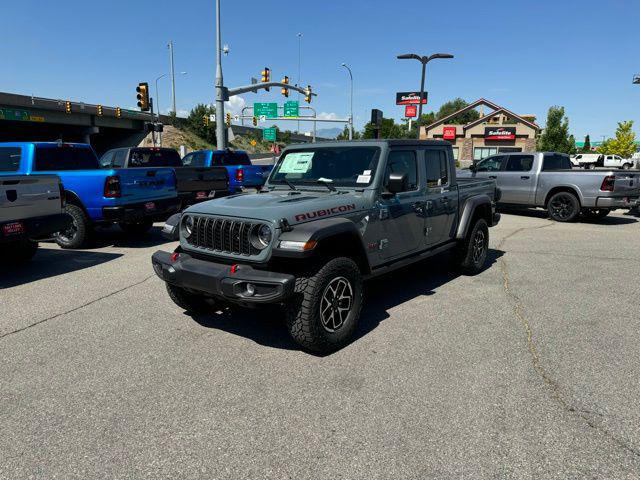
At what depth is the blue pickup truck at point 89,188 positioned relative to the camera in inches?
311

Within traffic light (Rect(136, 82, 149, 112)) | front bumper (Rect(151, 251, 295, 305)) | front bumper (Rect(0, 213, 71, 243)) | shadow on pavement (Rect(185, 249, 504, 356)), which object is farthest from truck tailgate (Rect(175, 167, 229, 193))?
traffic light (Rect(136, 82, 149, 112))

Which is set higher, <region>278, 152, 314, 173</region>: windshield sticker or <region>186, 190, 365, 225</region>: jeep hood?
<region>278, 152, 314, 173</region>: windshield sticker

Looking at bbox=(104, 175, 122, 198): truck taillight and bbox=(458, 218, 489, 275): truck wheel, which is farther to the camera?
bbox=(104, 175, 122, 198): truck taillight

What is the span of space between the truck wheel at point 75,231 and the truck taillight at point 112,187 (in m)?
0.72

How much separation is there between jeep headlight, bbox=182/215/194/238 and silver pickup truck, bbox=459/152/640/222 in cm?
916

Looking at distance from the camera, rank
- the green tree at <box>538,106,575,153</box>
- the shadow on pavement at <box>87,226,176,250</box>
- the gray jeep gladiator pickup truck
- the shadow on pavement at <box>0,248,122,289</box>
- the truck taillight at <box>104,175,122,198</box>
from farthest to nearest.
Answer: the green tree at <box>538,106,575,153</box>
the shadow on pavement at <box>87,226,176,250</box>
the truck taillight at <box>104,175,122,198</box>
the shadow on pavement at <box>0,248,122,289</box>
the gray jeep gladiator pickup truck

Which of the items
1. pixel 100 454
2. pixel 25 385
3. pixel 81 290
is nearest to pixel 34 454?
pixel 100 454

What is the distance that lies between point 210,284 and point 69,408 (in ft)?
4.24

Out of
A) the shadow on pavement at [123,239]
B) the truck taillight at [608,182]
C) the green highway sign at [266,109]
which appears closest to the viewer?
the shadow on pavement at [123,239]

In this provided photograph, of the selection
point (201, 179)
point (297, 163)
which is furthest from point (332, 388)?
point (201, 179)

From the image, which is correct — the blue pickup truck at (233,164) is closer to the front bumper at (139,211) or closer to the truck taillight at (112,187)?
the front bumper at (139,211)

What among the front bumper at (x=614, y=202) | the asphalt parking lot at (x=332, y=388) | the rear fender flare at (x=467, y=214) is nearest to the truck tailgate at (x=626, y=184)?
the front bumper at (x=614, y=202)

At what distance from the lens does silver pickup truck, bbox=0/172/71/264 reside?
604cm

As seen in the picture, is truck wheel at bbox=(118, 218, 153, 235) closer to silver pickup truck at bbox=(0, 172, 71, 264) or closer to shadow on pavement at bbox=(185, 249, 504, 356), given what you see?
silver pickup truck at bbox=(0, 172, 71, 264)
